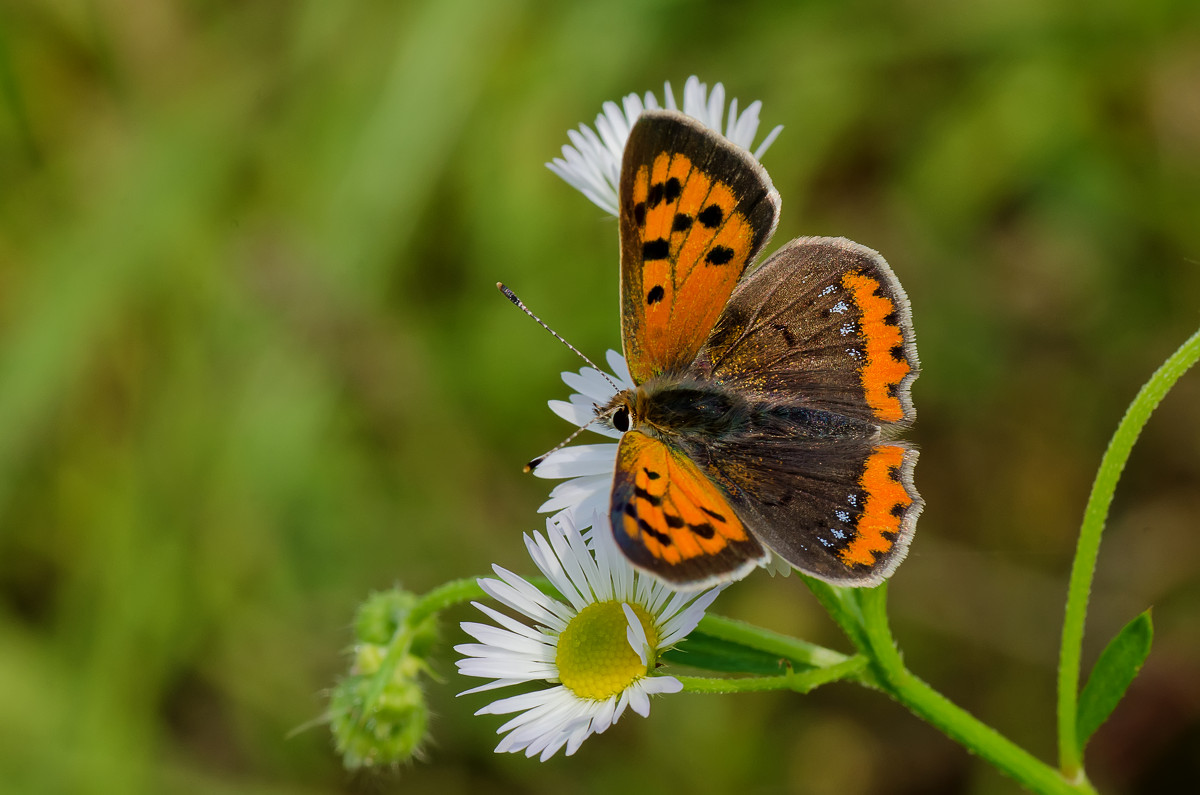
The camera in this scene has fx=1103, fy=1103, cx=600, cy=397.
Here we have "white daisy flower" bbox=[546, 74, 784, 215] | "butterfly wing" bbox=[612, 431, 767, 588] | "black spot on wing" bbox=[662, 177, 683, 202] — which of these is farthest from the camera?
"white daisy flower" bbox=[546, 74, 784, 215]

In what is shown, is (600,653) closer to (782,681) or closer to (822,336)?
(782,681)

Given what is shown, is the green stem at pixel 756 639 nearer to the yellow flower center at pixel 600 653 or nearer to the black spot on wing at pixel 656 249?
the yellow flower center at pixel 600 653

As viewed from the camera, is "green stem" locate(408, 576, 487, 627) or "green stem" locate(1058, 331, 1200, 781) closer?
"green stem" locate(1058, 331, 1200, 781)

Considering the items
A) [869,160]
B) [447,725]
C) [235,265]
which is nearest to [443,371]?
[235,265]

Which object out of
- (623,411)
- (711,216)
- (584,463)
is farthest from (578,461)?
(711,216)

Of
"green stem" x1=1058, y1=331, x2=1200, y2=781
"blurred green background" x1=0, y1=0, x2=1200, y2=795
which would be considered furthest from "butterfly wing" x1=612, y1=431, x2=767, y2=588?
"blurred green background" x1=0, y1=0, x2=1200, y2=795

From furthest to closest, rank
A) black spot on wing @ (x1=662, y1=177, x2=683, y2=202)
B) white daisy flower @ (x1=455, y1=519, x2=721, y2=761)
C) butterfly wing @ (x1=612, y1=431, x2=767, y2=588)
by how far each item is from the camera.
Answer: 1. black spot on wing @ (x1=662, y1=177, x2=683, y2=202)
2. white daisy flower @ (x1=455, y1=519, x2=721, y2=761)
3. butterfly wing @ (x1=612, y1=431, x2=767, y2=588)

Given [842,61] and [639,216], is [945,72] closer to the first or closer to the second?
[842,61]

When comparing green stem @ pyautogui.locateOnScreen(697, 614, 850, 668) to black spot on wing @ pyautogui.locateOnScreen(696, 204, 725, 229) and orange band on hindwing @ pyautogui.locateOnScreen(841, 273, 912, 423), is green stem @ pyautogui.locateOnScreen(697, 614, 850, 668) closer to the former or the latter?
orange band on hindwing @ pyautogui.locateOnScreen(841, 273, 912, 423)
